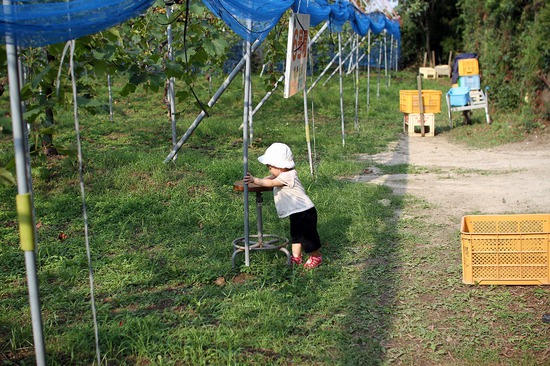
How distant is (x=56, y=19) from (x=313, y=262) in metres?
2.99

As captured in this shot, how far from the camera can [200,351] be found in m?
3.77

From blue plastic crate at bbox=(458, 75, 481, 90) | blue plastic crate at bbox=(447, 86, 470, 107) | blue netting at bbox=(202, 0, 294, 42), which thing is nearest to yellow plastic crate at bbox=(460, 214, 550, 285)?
blue netting at bbox=(202, 0, 294, 42)

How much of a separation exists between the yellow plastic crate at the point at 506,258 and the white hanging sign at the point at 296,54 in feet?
5.72

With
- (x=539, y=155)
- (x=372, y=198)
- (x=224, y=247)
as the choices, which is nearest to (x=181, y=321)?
(x=224, y=247)

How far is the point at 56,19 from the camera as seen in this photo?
3057 millimetres

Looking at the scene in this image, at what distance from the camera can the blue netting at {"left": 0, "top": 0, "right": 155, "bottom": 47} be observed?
288 centimetres

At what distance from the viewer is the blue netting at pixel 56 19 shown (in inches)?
113

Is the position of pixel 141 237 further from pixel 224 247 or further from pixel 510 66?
pixel 510 66

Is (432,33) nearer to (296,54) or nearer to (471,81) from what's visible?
(471,81)

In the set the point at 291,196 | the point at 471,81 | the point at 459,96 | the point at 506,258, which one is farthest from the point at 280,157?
the point at 471,81

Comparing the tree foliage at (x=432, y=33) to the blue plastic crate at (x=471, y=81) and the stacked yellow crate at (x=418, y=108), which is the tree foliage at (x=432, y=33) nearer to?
the blue plastic crate at (x=471, y=81)

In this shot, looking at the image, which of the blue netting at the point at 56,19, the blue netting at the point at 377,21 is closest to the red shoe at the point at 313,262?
the blue netting at the point at 56,19

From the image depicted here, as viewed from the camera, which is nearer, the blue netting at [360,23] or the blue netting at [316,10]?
the blue netting at [316,10]

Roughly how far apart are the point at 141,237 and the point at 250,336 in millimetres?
2371
